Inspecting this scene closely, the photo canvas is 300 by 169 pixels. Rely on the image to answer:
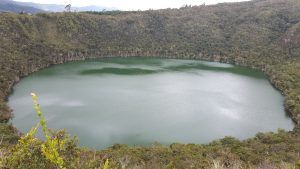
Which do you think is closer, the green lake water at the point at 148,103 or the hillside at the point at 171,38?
the green lake water at the point at 148,103

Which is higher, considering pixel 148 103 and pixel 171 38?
pixel 171 38

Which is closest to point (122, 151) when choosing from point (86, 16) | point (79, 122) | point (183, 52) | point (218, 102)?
point (79, 122)

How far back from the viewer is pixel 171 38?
129 meters

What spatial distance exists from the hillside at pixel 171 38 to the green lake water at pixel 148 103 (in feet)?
12.0

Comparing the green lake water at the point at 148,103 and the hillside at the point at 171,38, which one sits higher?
the hillside at the point at 171,38

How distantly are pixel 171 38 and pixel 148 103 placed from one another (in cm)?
7167

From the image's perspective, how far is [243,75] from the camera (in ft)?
291

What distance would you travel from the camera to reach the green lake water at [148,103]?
A: 46.7 m

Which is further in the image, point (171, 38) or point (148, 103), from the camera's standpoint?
point (171, 38)

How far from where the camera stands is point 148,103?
60500 mm

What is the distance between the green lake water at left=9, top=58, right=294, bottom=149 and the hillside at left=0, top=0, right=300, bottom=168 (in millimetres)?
3671

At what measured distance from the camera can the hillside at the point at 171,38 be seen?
81.6 m

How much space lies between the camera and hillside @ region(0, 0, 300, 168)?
268 feet

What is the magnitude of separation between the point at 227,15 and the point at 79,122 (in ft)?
349
